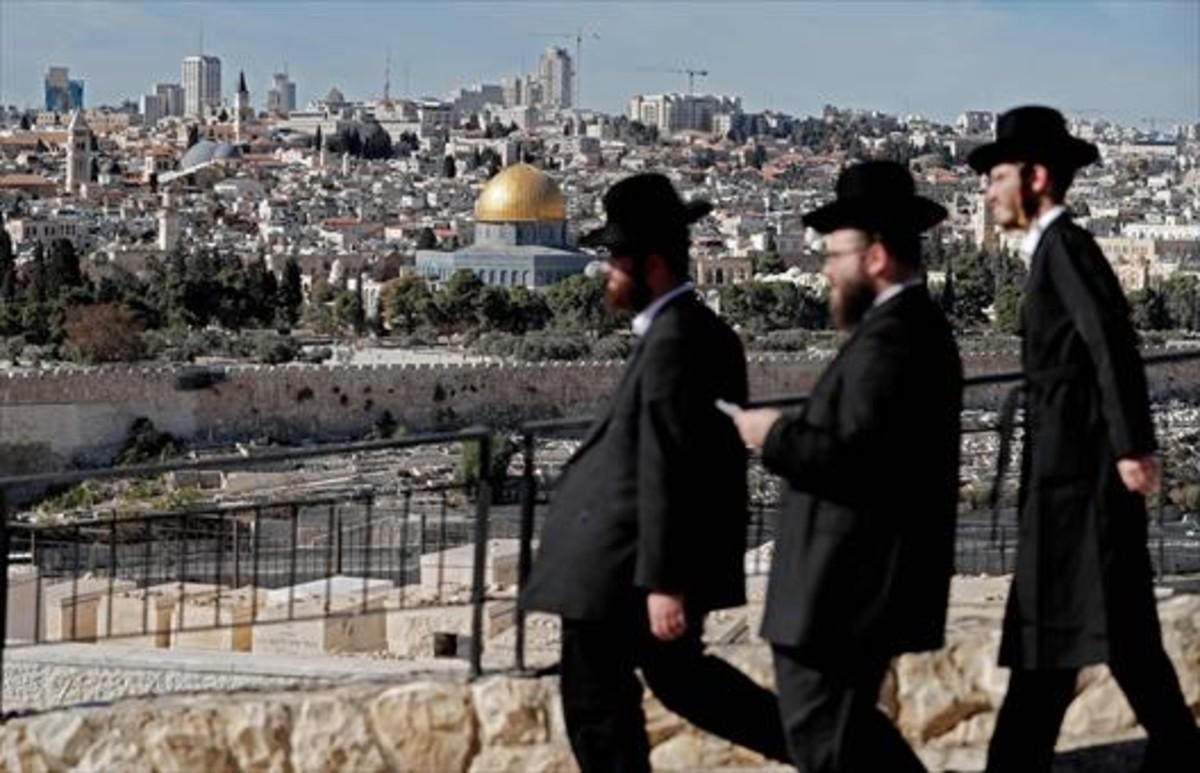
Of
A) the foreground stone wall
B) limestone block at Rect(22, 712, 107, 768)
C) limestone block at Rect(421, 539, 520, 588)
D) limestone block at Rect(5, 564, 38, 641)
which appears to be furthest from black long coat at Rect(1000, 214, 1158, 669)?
limestone block at Rect(5, 564, 38, 641)

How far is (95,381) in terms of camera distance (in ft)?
155

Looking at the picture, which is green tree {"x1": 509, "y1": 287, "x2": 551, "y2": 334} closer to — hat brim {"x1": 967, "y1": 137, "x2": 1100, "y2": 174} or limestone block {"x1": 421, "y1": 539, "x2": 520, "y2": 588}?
limestone block {"x1": 421, "y1": 539, "x2": 520, "y2": 588}

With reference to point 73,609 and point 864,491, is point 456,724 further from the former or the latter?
point 73,609

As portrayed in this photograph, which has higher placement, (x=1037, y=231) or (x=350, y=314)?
(x=1037, y=231)

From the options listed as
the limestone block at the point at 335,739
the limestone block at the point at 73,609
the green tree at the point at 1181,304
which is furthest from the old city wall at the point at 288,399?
the limestone block at the point at 335,739

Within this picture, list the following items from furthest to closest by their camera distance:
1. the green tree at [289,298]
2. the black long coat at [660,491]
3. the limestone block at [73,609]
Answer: the green tree at [289,298], the limestone block at [73,609], the black long coat at [660,491]

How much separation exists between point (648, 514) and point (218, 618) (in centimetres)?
345

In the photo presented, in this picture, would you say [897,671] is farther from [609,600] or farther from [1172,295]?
[1172,295]

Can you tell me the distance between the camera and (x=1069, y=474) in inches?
153

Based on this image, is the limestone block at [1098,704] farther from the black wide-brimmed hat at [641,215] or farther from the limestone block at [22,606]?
the limestone block at [22,606]

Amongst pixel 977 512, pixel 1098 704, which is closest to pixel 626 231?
pixel 1098 704

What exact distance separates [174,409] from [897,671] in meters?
45.5

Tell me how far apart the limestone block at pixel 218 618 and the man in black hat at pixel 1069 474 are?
9.07 feet

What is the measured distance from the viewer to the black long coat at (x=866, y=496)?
3.55m
